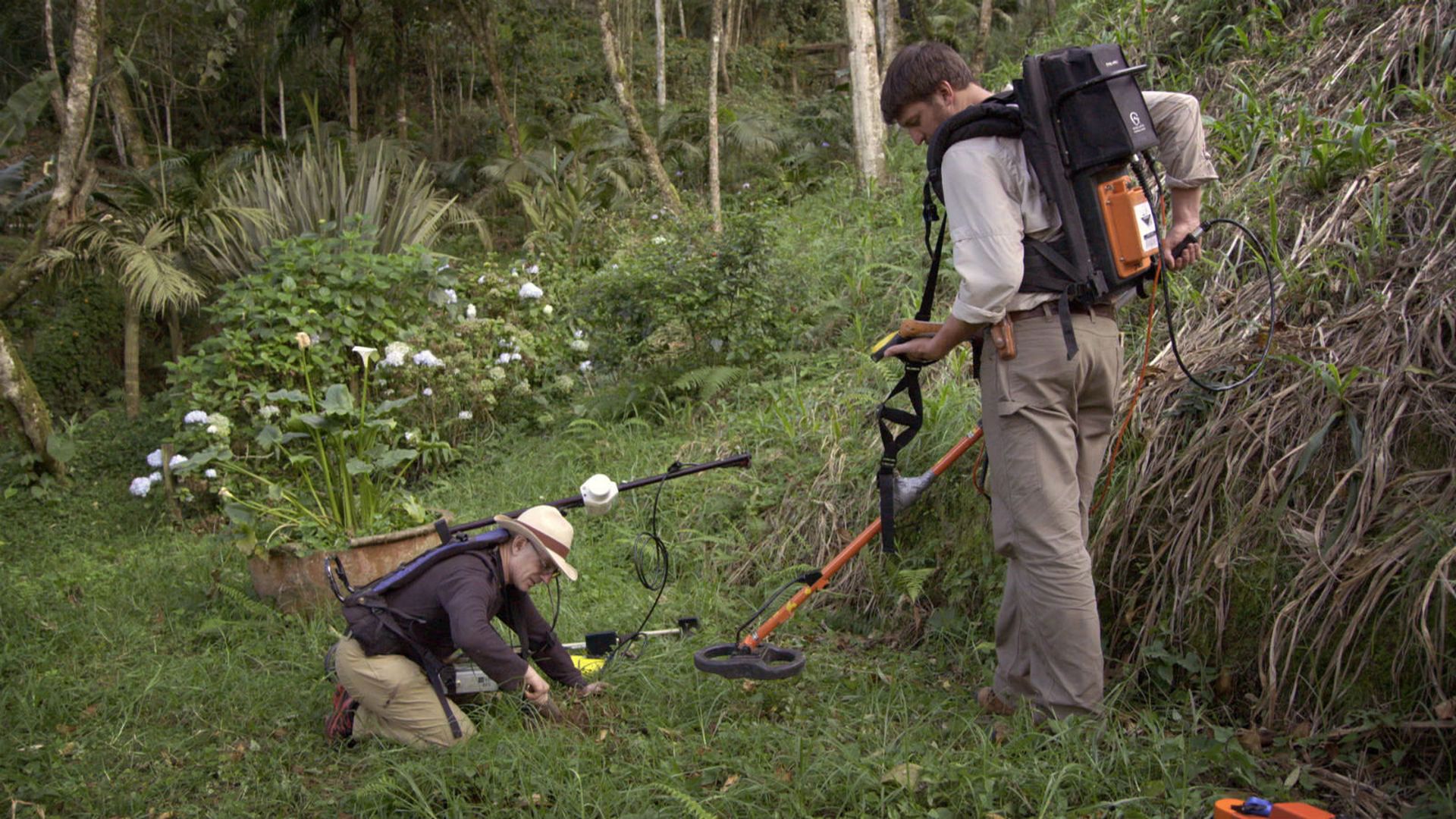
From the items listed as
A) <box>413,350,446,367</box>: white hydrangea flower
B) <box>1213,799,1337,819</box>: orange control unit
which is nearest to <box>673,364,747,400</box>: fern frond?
<box>413,350,446,367</box>: white hydrangea flower

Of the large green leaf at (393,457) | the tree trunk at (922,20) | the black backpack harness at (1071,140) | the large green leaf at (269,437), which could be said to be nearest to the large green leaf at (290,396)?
the large green leaf at (269,437)

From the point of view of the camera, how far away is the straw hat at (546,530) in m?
3.89

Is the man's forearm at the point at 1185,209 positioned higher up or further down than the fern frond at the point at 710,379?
higher up

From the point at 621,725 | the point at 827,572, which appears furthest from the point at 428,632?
the point at 827,572

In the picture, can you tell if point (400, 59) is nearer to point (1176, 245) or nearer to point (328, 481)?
point (328, 481)

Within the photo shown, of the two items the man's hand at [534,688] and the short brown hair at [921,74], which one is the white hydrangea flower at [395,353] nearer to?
the man's hand at [534,688]

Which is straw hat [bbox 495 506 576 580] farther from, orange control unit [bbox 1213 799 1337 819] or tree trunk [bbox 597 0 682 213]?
tree trunk [bbox 597 0 682 213]

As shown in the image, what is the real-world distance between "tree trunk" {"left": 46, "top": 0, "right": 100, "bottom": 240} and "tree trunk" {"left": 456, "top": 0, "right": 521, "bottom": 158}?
6944 millimetres

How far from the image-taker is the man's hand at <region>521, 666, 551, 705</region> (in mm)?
3693

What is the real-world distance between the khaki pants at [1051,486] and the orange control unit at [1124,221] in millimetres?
215

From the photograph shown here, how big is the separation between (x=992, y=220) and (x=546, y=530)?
194cm

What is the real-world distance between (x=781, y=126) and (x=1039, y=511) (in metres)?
12.4

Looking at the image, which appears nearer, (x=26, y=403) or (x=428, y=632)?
(x=428, y=632)

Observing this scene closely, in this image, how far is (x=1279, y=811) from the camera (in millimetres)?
2463
